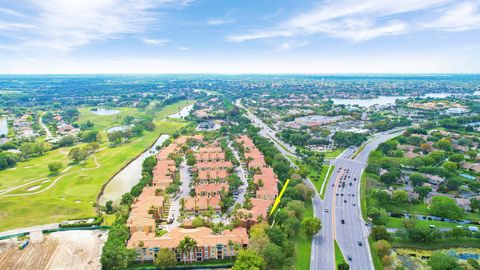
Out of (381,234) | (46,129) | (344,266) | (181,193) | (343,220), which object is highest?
(46,129)

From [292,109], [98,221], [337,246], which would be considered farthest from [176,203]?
[292,109]

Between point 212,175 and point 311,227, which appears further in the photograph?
point 212,175

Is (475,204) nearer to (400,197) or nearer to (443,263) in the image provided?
(400,197)

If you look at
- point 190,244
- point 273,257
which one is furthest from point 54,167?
point 273,257

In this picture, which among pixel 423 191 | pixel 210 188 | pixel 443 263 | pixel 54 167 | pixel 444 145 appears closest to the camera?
pixel 443 263

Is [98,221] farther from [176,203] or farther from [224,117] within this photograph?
[224,117]

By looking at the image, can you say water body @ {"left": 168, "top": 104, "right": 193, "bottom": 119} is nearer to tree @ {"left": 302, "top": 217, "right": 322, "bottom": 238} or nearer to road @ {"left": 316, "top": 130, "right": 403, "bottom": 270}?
road @ {"left": 316, "top": 130, "right": 403, "bottom": 270}
